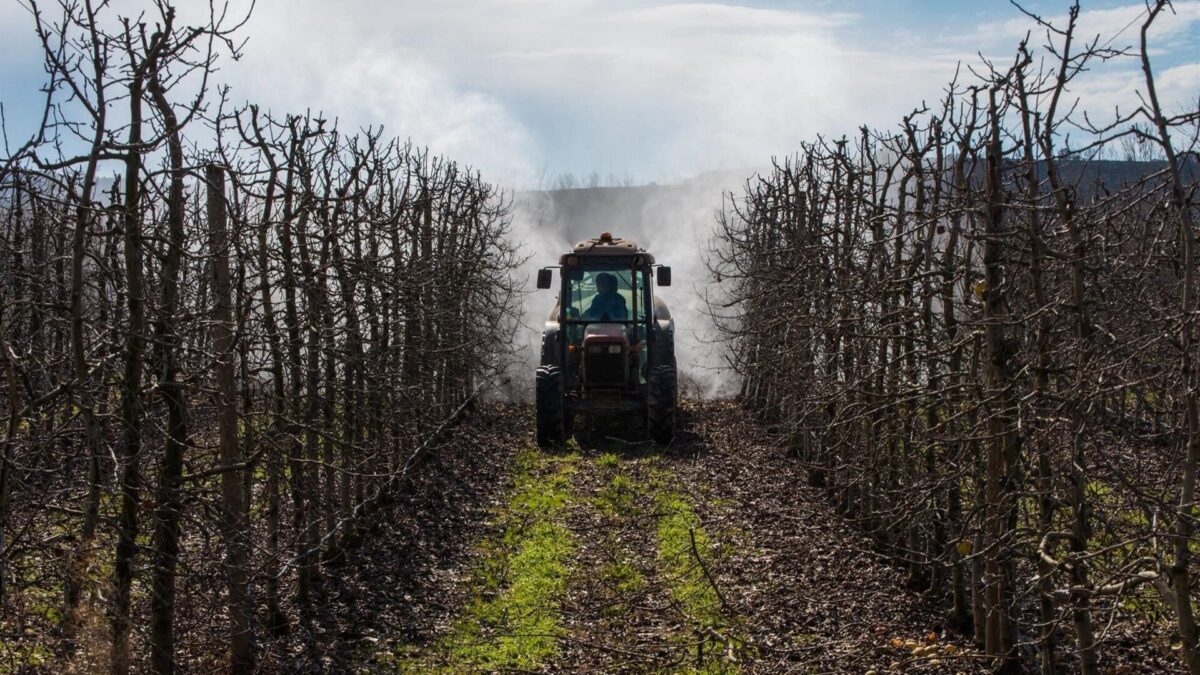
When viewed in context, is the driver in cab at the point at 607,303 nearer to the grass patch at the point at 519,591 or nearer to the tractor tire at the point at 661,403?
the tractor tire at the point at 661,403

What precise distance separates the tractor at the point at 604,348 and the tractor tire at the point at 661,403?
0.6 inches

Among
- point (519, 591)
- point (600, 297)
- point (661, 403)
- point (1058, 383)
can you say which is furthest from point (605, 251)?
point (1058, 383)

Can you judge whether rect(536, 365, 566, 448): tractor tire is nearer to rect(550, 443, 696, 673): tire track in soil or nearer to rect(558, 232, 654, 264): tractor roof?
rect(550, 443, 696, 673): tire track in soil

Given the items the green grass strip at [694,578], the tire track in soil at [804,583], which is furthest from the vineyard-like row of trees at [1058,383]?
the green grass strip at [694,578]

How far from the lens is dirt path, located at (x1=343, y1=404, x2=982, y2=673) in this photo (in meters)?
8.85

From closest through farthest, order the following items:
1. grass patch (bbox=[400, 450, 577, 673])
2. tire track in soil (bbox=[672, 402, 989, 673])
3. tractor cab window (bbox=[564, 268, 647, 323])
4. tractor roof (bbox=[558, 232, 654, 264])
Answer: tire track in soil (bbox=[672, 402, 989, 673]) < grass patch (bbox=[400, 450, 577, 673]) < tractor roof (bbox=[558, 232, 654, 264]) < tractor cab window (bbox=[564, 268, 647, 323])

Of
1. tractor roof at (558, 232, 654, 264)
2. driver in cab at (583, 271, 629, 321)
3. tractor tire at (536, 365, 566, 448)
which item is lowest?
tractor tire at (536, 365, 566, 448)

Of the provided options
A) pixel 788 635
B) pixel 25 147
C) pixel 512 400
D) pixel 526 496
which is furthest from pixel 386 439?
pixel 512 400

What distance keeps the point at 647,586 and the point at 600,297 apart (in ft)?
26.3

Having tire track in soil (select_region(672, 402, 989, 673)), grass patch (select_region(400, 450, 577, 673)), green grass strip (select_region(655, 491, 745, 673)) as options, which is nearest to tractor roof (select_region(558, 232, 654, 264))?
tire track in soil (select_region(672, 402, 989, 673))

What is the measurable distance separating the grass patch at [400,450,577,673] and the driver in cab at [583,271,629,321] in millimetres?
3196

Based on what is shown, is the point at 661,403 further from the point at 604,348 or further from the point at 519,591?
the point at 519,591

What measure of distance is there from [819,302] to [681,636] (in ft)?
17.5

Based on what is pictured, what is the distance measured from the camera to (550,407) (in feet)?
58.2
